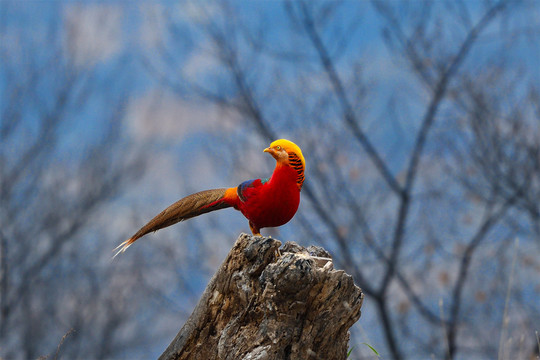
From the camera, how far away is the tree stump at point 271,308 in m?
2.81

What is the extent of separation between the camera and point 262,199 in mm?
3139

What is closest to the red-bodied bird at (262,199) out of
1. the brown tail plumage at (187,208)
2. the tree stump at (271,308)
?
the brown tail plumage at (187,208)

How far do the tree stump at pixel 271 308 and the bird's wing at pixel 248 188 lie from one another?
274mm

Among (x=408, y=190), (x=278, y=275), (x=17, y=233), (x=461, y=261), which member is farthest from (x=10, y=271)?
(x=278, y=275)

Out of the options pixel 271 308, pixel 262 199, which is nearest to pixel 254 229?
pixel 262 199

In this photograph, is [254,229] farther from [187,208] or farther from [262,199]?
[187,208]

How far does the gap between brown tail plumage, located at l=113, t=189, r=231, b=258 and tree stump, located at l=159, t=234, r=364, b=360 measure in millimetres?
368

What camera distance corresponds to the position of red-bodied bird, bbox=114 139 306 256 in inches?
123

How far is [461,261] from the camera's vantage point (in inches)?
384

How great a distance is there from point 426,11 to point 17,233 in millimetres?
8675

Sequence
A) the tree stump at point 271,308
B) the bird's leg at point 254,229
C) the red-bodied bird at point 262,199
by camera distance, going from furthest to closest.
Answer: the bird's leg at point 254,229 → the red-bodied bird at point 262,199 → the tree stump at point 271,308

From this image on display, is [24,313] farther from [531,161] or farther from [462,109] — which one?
[531,161]

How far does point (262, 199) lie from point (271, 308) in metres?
0.63

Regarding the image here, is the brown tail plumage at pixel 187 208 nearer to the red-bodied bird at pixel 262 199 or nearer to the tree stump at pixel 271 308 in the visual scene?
the red-bodied bird at pixel 262 199
